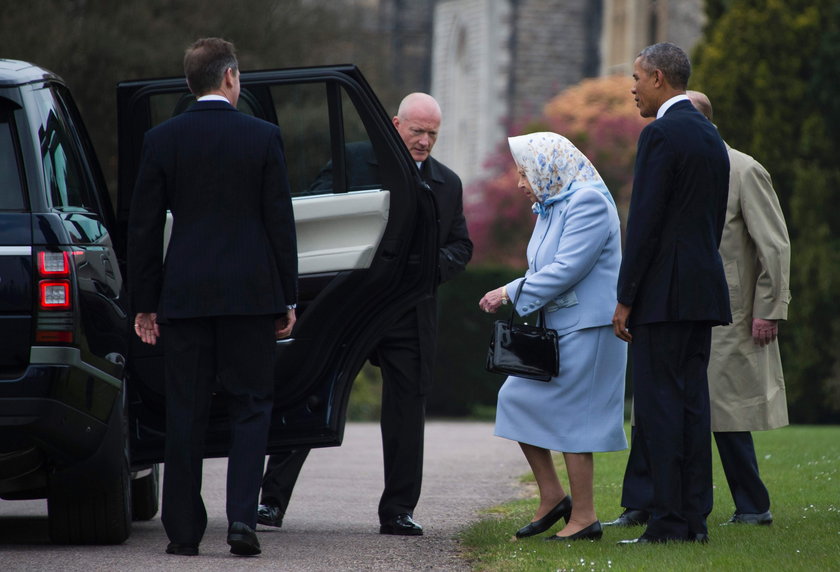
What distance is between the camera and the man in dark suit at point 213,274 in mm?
5746

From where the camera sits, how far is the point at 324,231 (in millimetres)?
6566

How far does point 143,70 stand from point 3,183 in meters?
13.8

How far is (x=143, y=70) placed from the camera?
63.2 feet

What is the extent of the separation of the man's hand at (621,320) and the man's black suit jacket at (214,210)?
1.31m

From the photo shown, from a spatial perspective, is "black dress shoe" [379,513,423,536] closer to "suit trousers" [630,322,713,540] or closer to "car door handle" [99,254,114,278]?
"suit trousers" [630,322,713,540]

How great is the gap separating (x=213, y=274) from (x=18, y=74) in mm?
1146

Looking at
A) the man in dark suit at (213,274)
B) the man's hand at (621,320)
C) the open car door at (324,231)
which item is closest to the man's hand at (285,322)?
the man in dark suit at (213,274)

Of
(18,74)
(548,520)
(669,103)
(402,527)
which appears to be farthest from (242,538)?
(669,103)

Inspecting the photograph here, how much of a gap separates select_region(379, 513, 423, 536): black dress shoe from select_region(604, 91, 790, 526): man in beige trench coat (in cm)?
98

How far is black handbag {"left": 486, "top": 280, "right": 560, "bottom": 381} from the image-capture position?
6.20 meters

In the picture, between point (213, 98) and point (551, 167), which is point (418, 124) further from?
point (213, 98)

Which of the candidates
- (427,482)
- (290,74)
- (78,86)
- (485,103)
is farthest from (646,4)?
(290,74)

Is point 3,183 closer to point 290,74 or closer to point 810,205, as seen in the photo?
point 290,74

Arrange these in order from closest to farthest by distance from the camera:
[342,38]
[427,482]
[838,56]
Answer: [427,482]
[838,56]
[342,38]
